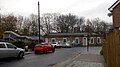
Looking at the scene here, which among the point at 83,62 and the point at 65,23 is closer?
the point at 83,62

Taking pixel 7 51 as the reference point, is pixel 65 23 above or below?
above

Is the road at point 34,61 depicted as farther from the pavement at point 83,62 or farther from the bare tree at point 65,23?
the bare tree at point 65,23

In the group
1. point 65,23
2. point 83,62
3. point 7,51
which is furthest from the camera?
point 65,23

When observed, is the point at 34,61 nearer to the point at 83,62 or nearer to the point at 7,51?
the point at 7,51

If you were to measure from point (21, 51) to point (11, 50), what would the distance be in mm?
2049

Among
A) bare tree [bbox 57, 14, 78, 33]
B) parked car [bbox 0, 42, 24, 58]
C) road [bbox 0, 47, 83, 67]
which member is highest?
bare tree [bbox 57, 14, 78, 33]

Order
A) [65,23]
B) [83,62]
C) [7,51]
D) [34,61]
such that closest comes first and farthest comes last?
[83,62] < [34,61] < [7,51] < [65,23]

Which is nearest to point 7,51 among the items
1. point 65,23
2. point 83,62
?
point 83,62

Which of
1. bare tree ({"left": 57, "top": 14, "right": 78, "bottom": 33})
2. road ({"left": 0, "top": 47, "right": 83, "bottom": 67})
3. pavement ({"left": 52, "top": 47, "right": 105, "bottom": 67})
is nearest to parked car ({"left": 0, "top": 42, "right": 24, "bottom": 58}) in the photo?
road ({"left": 0, "top": 47, "right": 83, "bottom": 67})

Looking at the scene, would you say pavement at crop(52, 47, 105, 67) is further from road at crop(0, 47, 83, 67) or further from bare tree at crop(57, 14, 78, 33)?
bare tree at crop(57, 14, 78, 33)

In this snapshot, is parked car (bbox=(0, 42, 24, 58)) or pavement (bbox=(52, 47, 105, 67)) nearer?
pavement (bbox=(52, 47, 105, 67))

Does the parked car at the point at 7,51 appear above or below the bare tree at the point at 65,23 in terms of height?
below

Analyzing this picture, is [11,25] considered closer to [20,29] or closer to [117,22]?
[20,29]

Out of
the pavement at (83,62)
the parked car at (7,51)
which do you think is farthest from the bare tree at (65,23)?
the parked car at (7,51)
